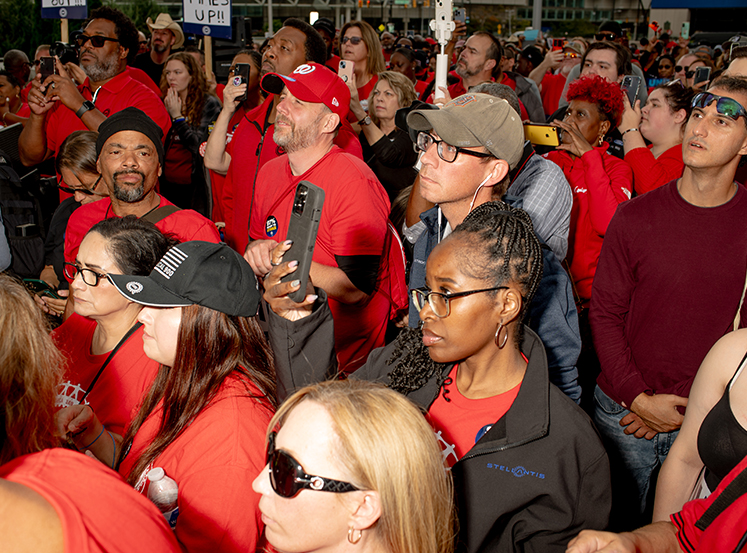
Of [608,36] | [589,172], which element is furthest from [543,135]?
[608,36]

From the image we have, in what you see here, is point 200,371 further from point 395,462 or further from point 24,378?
point 395,462

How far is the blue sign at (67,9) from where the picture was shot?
6.53m

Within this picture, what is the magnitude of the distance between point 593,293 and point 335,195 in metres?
1.23

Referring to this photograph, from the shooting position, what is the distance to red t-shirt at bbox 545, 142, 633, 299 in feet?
10.8

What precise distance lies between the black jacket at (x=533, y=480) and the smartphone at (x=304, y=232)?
2.20 feet

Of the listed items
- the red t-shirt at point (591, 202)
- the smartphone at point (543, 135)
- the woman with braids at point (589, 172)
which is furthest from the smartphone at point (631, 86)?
the smartphone at point (543, 135)

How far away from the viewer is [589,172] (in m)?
3.34

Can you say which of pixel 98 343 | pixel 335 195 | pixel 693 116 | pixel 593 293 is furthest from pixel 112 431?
pixel 693 116

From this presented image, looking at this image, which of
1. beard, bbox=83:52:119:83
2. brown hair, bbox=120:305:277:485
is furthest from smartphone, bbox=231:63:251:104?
brown hair, bbox=120:305:277:485

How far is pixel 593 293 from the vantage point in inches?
106

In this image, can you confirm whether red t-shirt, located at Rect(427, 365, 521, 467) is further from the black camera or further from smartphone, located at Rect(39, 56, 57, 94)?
the black camera

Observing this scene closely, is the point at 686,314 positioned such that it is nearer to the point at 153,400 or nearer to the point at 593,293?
the point at 593,293

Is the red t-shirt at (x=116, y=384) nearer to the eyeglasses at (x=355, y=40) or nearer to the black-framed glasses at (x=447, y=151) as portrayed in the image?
the black-framed glasses at (x=447, y=151)

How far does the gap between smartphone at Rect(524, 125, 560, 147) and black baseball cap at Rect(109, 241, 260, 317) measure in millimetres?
1884
